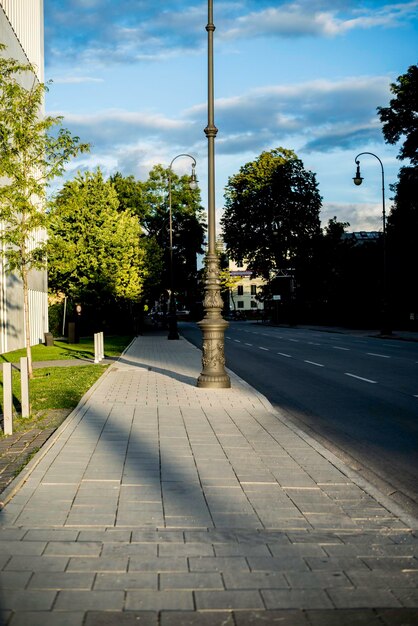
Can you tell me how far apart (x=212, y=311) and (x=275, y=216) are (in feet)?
180

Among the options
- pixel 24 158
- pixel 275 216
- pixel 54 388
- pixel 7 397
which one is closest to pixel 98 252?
pixel 275 216

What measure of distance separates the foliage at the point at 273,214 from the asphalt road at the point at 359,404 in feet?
149

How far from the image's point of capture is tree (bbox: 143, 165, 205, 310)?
227 ft

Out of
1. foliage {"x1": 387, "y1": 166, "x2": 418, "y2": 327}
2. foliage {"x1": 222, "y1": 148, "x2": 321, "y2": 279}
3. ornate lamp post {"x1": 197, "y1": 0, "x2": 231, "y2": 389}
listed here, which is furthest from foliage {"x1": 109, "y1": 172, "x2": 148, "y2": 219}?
ornate lamp post {"x1": 197, "y1": 0, "x2": 231, "y2": 389}

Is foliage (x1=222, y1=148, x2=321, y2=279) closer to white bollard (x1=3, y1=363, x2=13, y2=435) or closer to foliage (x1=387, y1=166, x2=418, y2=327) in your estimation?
foliage (x1=387, y1=166, x2=418, y2=327)

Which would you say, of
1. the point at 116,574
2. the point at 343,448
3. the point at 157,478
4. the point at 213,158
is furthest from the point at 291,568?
the point at 213,158

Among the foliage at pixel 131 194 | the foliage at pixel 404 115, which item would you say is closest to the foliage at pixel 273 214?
the foliage at pixel 131 194

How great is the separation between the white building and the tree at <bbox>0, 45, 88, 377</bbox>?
28.5 ft

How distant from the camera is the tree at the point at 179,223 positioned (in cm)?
6912

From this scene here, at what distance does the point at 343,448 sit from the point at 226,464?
5.93 feet

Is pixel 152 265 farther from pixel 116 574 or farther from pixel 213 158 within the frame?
pixel 116 574

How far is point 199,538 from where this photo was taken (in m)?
4.69

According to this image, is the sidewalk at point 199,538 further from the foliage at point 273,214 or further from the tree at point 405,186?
the foliage at point 273,214

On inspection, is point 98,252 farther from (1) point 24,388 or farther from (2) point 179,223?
(1) point 24,388
